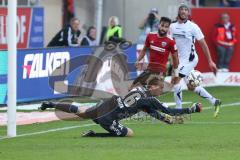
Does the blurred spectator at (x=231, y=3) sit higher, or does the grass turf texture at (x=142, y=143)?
the blurred spectator at (x=231, y=3)

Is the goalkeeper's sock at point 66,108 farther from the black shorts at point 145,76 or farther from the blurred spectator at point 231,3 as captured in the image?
the blurred spectator at point 231,3

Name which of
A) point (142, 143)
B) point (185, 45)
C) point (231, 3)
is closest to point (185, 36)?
point (185, 45)

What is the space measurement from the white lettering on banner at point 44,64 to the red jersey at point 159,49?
15.9 feet

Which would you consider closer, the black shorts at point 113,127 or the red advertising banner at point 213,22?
the black shorts at point 113,127

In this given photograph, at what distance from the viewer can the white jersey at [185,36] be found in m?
18.8

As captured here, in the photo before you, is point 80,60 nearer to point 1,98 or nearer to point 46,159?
point 1,98

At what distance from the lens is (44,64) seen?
2205 cm

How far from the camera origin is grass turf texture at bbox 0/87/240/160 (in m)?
12.5

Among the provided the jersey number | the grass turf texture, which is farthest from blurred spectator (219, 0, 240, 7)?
the jersey number

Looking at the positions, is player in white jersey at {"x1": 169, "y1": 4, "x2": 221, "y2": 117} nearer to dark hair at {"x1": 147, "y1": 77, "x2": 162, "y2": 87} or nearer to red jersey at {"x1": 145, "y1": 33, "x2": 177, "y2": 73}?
red jersey at {"x1": 145, "y1": 33, "x2": 177, "y2": 73}

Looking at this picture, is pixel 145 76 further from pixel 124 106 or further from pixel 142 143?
pixel 142 143

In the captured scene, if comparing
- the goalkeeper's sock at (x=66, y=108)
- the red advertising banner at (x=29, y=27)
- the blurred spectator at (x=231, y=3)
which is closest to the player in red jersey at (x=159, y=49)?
the goalkeeper's sock at (x=66, y=108)

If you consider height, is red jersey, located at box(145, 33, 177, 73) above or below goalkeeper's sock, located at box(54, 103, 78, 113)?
above

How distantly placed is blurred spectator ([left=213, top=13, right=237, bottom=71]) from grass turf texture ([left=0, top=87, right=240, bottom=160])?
10315 mm
